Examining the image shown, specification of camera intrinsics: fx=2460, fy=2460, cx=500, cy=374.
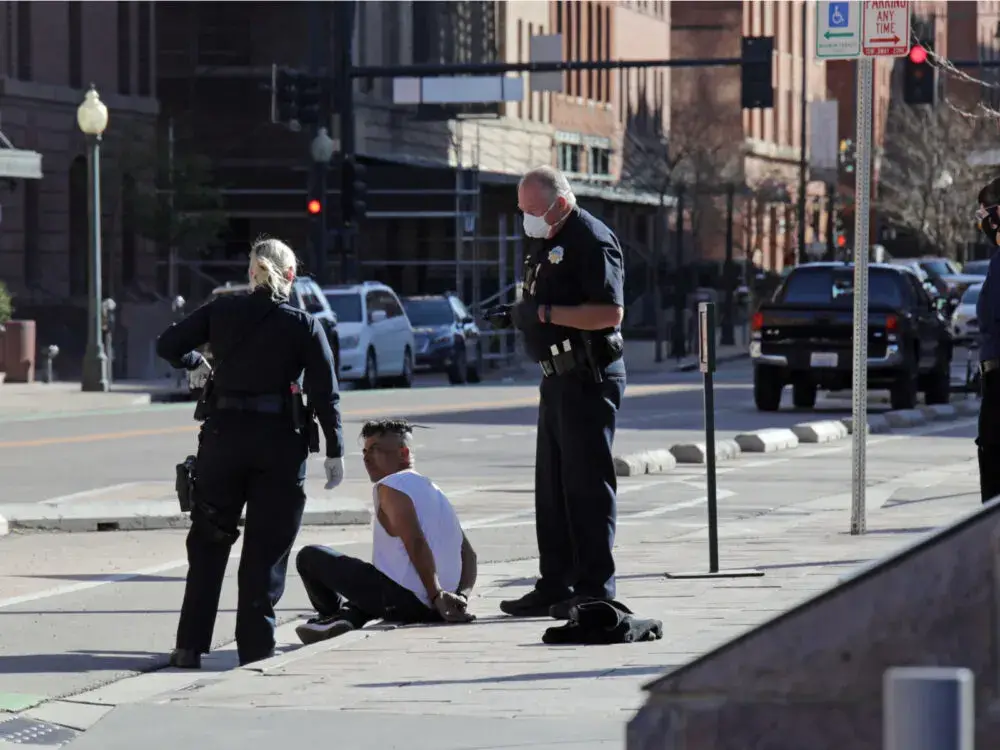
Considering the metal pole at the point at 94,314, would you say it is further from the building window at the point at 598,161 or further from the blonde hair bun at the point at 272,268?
the building window at the point at 598,161

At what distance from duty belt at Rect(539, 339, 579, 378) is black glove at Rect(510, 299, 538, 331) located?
13 cm

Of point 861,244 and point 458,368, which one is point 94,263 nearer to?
point 458,368

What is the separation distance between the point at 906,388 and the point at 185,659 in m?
19.6

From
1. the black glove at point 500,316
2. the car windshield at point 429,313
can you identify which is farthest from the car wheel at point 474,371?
the black glove at point 500,316

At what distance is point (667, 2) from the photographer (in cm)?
9062

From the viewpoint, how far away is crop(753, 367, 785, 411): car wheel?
94.2 feet

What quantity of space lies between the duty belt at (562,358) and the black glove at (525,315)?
128 millimetres

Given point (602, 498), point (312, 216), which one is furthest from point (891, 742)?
point (312, 216)

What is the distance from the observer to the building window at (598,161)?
7931 cm

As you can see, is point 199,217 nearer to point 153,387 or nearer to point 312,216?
point 312,216

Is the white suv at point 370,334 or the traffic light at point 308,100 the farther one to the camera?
the traffic light at point 308,100

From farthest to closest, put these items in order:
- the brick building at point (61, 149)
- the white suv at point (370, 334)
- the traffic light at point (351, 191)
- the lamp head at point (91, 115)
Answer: the brick building at point (61, 149) → the traffic light at point (351, 191) → the white suv at point (370, 334) → the lamp head at point (91, 115)

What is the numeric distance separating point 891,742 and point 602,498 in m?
5.94

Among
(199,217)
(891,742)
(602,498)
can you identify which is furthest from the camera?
(199,217)
